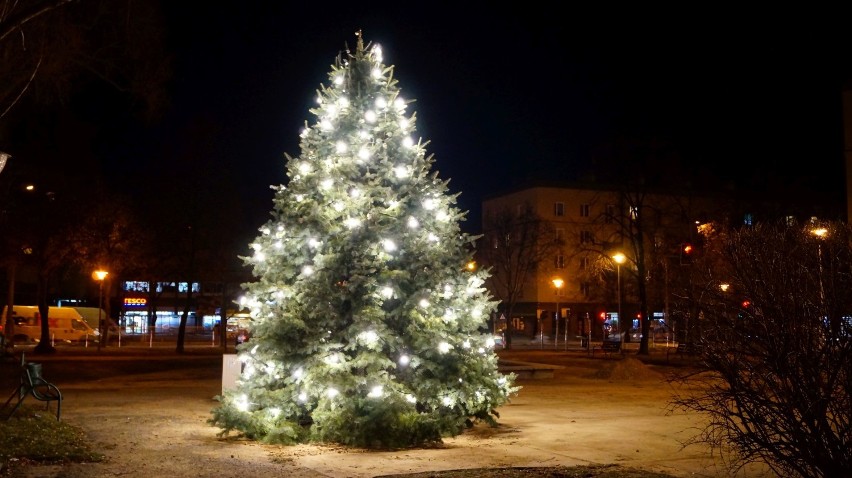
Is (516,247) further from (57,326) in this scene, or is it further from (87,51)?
(87,51)

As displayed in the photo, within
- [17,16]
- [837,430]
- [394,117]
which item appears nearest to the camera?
[837,430]

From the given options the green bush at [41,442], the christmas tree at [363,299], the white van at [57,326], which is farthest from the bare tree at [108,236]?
the christmas tree at [363,299]

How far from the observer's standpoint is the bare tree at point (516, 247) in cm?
5794

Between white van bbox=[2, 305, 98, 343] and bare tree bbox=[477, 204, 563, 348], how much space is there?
2505 centimetres

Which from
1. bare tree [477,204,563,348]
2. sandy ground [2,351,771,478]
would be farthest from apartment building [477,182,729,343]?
sandy ground [2,351,771,478]

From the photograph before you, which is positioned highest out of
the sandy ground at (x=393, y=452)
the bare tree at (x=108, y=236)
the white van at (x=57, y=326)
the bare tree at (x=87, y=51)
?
the bare tree at (x=87, y=51)

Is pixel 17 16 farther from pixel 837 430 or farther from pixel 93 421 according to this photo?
pixel 837 430

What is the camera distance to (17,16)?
10406 millimetres

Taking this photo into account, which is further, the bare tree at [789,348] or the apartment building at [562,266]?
the apartment building at [562,266]

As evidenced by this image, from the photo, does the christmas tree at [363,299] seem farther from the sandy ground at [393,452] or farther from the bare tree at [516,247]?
the bare tree at [516,247]

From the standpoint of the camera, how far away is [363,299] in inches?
507

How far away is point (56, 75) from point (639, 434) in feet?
50.1

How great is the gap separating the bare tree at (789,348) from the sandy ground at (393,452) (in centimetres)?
327

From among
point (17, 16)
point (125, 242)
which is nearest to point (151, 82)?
point (17, 16)
